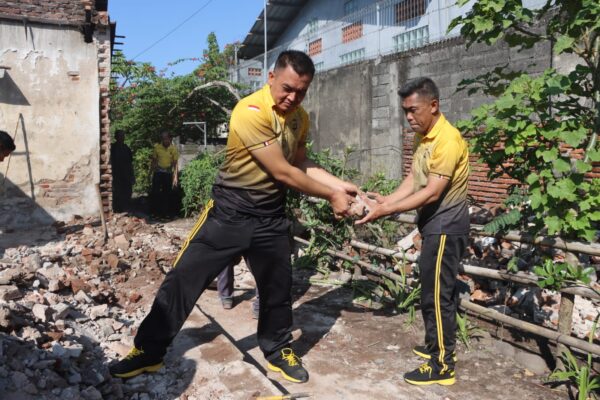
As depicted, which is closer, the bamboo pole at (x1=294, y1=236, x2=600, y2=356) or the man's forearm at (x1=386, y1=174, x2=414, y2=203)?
the bamboo pole at (x1=294, y1=236, x2=600, y2=356)

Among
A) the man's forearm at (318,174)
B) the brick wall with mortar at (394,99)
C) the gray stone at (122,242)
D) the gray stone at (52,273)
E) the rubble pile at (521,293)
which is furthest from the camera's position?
the brick wall with mortar at (394,99)

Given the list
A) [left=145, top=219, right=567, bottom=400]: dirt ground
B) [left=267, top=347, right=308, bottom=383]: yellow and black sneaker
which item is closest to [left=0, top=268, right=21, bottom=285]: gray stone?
[left=145, top=219, right=567, bottom=400]: dirt ground

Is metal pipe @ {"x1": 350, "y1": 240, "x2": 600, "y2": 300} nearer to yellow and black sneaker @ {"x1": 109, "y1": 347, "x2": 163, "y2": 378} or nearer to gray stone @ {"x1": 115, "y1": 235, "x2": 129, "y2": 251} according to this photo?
yellow and black sneaker @ {"x1": 109, "y1": 347, "x2": 163, "y2": 378}

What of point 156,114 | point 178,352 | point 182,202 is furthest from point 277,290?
point 156,114

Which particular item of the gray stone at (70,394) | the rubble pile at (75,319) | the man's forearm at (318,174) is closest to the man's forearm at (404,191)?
the man's forearm at (318,174)

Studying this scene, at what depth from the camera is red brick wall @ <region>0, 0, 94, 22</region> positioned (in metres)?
8.72

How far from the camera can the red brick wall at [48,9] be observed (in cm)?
872

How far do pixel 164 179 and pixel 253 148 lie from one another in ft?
27.4

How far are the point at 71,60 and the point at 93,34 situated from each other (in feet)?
1.89

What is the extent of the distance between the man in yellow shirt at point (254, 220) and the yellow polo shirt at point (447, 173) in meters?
0.66

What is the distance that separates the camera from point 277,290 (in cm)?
339

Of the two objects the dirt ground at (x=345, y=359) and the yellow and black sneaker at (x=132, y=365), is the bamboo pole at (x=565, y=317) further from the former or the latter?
the yellow and black sneaker at (x=132, y=365)

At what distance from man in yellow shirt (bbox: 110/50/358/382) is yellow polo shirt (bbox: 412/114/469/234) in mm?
662

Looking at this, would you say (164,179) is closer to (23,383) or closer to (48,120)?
(48,120)
